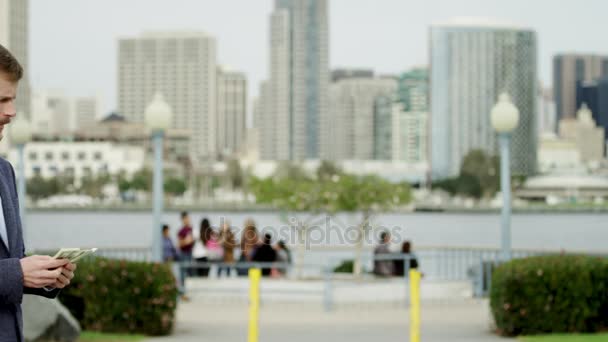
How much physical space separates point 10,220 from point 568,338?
1130cm

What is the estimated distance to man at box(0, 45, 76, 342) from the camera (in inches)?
133

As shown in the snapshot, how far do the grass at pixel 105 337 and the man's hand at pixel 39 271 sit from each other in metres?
10.7

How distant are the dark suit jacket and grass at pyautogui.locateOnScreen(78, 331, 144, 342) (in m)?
10.5

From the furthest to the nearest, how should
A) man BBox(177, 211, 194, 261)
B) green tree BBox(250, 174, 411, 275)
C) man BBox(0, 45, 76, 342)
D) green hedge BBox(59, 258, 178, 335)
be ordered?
green tree BBox(250, 174, 411, 275) < man BBox(177, 211, 194, 261) < green hedge BBox(59, 258, 178, 335) < man BBox(0, 45, 76, 342)

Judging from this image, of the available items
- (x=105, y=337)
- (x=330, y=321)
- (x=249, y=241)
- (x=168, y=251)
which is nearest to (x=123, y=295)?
(x=105, y=337)

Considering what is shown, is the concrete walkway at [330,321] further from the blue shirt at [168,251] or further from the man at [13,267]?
the man at [13,267]

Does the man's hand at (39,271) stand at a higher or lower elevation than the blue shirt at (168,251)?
higher

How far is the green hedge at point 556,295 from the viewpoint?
47.8ft

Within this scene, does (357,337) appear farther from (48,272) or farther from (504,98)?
(48,272)

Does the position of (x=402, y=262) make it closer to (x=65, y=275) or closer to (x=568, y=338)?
(x=568, y=338)

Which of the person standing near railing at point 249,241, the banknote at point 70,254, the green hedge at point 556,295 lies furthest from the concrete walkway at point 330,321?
the banknote at point 70,254

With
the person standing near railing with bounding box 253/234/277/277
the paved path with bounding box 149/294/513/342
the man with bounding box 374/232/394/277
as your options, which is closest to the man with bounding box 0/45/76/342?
the paved path with bounding box 149/294/513/342

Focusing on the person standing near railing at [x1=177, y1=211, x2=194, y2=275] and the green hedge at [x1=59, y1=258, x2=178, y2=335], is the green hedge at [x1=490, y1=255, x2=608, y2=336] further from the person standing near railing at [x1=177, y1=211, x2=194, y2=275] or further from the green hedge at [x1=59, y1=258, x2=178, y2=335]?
the person standing near railing at [x1=177, y1=211, x2=194, y2=275]

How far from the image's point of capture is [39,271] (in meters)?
3.39
